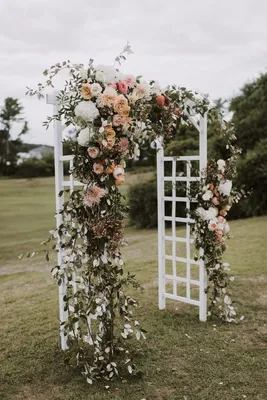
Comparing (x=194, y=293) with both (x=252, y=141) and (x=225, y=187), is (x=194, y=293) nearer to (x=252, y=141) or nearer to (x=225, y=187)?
(x=225, y=187)

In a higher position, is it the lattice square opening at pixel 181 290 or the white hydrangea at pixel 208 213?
the white hydrangea at pixel 208 213

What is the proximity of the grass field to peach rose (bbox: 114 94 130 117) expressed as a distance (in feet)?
6.26

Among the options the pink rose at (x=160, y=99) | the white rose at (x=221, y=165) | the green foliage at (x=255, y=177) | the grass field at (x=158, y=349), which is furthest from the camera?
the green foliage at (x=255, y=177)

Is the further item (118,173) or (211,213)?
(211,213)

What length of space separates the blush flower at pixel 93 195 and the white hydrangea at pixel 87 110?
46 cm

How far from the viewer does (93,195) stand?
10.1 feet

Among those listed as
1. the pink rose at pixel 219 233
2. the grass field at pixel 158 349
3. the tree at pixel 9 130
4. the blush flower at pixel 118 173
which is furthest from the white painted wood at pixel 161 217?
the tree at pixel 9 130

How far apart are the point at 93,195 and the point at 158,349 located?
5.20 ft

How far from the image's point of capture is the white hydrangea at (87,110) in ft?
9.71

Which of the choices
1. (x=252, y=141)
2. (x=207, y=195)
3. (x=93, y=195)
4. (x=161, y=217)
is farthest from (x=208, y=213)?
(x=252, y=141)

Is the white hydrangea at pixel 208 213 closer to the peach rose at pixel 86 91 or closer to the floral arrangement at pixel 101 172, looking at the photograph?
the floral arrangement at pixel 101 172

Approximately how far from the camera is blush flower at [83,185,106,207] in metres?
3.06

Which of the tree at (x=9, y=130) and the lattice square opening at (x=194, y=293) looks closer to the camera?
the lattice square opening at (x=194, y=293)

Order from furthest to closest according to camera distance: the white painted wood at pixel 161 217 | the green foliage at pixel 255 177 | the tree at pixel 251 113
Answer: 1. the tree at pixel 251 113
2. the green foliage at pixel 255 177
3. the white painted wood at pixel 161 217
